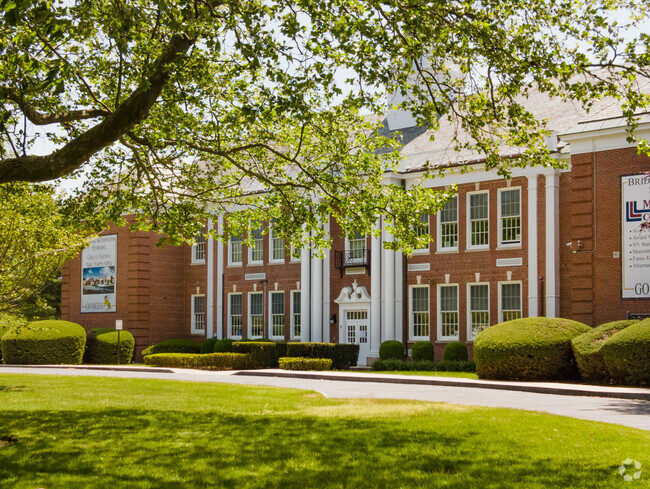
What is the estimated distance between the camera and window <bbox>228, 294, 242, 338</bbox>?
138 feet

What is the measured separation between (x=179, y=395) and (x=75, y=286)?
2999 centimetres

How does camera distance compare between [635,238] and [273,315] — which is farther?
[273,315]

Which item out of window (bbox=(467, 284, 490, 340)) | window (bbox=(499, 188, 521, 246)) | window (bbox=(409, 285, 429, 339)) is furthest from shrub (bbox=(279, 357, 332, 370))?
window (bbox=(499, 188, 521, 246))

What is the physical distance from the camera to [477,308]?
3278 cm

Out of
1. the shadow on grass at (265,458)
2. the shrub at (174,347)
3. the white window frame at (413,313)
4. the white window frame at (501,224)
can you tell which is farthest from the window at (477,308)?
the shadow on grass at (265,458)

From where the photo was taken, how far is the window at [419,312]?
34.3 meters

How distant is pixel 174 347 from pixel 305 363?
1067cm

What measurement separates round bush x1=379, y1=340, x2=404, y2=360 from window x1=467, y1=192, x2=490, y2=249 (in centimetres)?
482

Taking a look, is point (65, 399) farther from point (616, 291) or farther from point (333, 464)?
point (616, 291)

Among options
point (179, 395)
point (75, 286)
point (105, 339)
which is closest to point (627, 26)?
point (179, 395)

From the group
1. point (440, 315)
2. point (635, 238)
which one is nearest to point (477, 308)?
point (440, 315)

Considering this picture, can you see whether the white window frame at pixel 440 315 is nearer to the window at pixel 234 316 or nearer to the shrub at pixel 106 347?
the window at pixel 234 316

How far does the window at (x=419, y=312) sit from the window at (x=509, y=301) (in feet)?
11.2

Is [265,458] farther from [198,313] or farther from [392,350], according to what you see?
[198,313]
